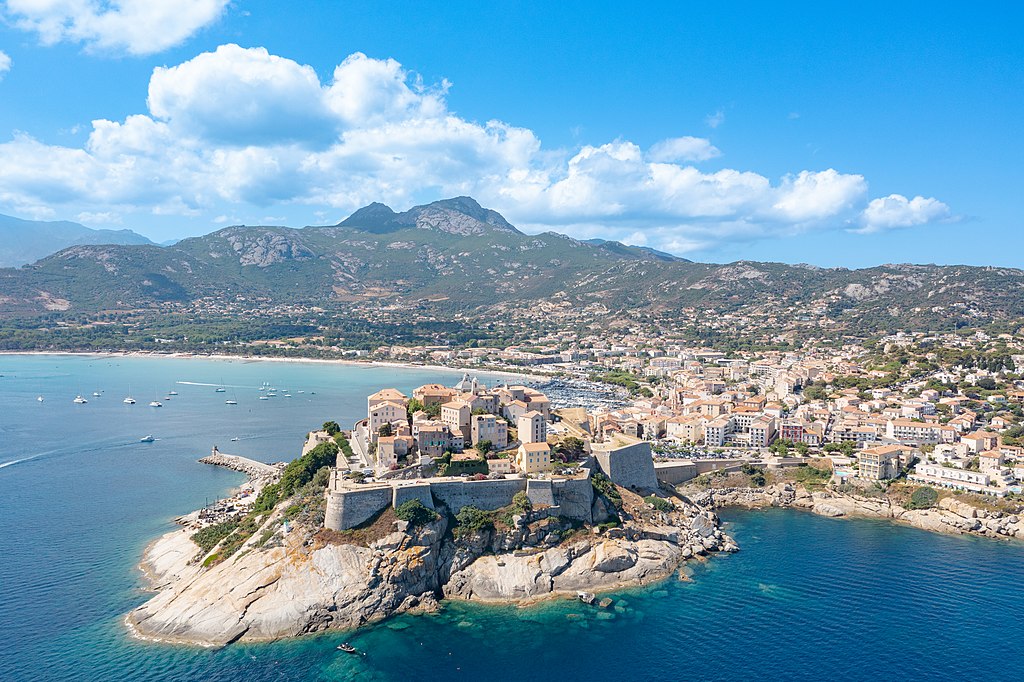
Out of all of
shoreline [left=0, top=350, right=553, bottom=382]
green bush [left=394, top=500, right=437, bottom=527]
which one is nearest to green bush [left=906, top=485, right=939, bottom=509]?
green bush [left=394, top=500, right=437, bottom=527]

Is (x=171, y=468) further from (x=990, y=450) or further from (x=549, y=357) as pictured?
(x=549, y=357)

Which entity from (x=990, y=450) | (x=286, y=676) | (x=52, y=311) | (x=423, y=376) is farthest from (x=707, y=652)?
(x=52, y=311)

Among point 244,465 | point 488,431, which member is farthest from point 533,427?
point 244,465

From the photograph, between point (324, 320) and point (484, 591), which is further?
point (324, 320)

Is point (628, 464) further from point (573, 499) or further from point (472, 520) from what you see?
point (472, 520)

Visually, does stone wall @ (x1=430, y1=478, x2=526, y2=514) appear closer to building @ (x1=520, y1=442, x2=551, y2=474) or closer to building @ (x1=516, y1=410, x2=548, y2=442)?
building @ (x1=520, y1=442, x2=551, y2=474)

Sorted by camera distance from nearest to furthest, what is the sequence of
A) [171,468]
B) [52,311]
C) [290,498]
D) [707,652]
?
1. [707,652]
2. [290,498]
3. [171,468]
4. [52,311]
